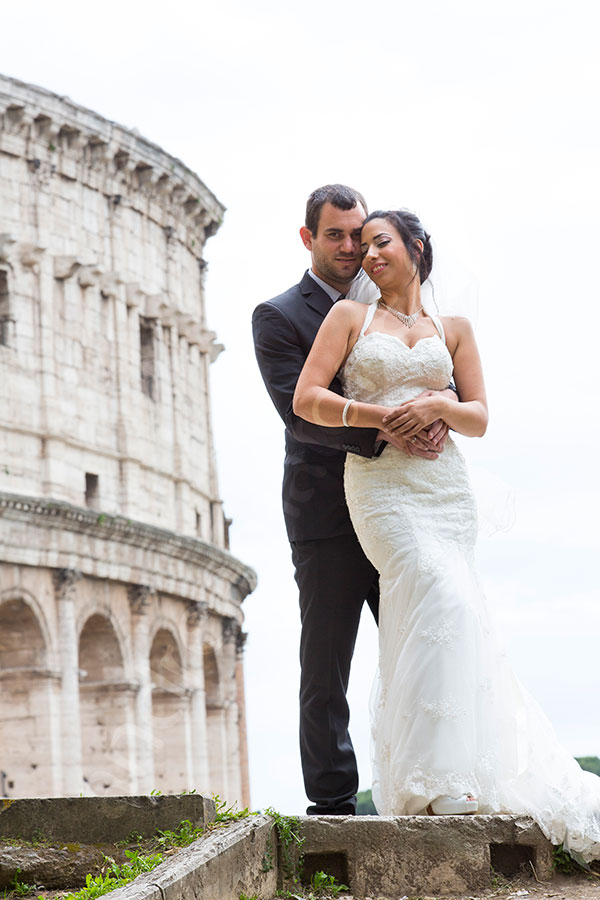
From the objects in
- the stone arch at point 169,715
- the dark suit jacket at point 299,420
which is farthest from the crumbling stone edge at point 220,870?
the stone arch at point 169,715

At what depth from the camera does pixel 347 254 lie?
643 cm

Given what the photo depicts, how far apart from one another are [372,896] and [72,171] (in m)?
26.2

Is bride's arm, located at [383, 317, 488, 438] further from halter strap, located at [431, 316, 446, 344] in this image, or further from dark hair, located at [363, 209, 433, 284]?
dark hair, located at [363, 209, 433, 284]

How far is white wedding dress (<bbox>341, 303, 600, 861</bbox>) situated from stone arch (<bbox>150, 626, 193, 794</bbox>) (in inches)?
969

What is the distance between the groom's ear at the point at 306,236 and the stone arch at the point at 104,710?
22144 millimetres

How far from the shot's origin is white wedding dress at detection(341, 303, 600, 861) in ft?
18.2

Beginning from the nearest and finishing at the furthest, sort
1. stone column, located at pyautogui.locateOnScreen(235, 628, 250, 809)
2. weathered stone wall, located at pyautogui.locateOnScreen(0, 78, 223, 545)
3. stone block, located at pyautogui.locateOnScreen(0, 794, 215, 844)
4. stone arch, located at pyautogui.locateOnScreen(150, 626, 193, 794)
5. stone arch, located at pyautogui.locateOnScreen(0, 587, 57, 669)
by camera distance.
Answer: stone block, located at pyautogui.locateOnScreen(0, 794, 215, 844) < stone arch, located at pyautogui.locateOnScreen(0, 587, 57, 669) < weathered stone wall, located at pyautogui.locateOnScreen(0, 78, 223, 545) < stone arch, located at pyautogui.locateOnScreen(150, 626, 193, 794) < stone column, located at pyautogui.locateOnScreen(235, 628, 250, 809)

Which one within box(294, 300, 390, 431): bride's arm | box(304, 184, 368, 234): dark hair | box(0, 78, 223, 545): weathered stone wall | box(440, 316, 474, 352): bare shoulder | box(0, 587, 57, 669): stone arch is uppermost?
box(0, 78, 223, 545): weathered stone wall

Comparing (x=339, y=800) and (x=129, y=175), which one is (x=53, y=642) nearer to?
(x=129, y=175)

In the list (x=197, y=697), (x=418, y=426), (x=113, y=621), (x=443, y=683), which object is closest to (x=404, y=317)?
(x=418, y=426)

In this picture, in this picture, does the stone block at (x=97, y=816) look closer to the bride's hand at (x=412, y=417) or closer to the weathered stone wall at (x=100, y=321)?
the bride's hand at (x=412, y=417)

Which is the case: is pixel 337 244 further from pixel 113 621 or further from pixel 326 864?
pixel 113 621

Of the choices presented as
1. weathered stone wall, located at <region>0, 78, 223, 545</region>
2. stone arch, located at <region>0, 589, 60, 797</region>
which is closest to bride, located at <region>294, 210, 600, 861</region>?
stone arch, located at <region>0, 589, 60, 797</region>

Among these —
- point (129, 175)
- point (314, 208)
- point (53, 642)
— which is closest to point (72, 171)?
point (129, 175)
